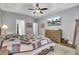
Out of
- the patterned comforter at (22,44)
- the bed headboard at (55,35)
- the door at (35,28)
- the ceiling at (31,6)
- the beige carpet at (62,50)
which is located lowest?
the beige carpet at (62,50)

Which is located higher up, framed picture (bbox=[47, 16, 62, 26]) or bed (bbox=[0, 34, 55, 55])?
framed picture (bbox=[47, 16, 62, 26])

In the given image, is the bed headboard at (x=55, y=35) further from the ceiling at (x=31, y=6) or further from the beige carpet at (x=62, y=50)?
the ceiling at (x=31, y=6)

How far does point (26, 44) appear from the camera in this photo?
1612 mm

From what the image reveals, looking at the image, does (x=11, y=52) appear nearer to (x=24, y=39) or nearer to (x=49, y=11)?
(x=24, y=39)

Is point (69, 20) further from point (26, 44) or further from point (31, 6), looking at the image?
point (26, 44)

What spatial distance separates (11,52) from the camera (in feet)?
5.17

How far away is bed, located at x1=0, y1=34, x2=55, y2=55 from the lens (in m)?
1.57

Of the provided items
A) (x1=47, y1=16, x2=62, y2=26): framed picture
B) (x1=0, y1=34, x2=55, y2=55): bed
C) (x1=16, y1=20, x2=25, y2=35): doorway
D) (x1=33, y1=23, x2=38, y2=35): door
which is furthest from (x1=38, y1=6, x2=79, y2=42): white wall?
(x1=16, y1=20, x2=25, y2=35): doorway

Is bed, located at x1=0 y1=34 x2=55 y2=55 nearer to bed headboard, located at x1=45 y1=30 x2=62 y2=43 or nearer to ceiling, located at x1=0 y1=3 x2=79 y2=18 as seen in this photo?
bed headboard, located at x1=45 y1=30 x2=62 y2=43

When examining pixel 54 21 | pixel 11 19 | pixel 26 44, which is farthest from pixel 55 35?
pixel 11 19

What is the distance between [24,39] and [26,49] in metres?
0.14

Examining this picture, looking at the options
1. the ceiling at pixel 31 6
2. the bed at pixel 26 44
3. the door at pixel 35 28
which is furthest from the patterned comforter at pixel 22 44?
the ceiling at pixel 31 6

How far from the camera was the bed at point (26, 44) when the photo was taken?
5.16 feet
